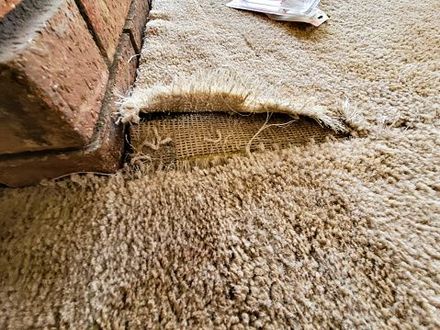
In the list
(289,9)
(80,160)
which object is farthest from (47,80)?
(289,9)

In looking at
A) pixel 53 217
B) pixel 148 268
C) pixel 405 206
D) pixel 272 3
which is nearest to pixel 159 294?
pixel 148 268

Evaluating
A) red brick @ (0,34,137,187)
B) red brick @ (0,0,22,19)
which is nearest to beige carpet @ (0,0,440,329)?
red brick @ (0,34,137,187)

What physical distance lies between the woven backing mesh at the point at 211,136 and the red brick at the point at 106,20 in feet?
0.52

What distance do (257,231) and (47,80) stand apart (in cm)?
33

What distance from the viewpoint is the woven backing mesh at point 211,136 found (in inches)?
18.7

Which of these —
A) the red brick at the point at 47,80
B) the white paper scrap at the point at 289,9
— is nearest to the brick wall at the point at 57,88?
the red brick at the point at 47,80

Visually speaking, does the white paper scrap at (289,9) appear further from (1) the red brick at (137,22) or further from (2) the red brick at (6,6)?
(2) the red brick at (6,6)

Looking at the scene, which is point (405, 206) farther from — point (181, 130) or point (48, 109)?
point (48, 109)

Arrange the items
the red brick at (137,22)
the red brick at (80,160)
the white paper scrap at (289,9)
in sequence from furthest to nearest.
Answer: the white paper scrap at (289,9), the red brick at (137,22), the red brick at (80,160)

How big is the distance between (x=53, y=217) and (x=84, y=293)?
0.45 ft

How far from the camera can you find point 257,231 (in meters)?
0.38

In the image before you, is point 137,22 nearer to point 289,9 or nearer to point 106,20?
point 106,20

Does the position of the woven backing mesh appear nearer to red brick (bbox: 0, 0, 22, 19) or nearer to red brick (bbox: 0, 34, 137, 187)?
red brick (bbox: 0, 34, 137, 187)

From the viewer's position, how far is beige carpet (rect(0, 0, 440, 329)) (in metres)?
0.31
